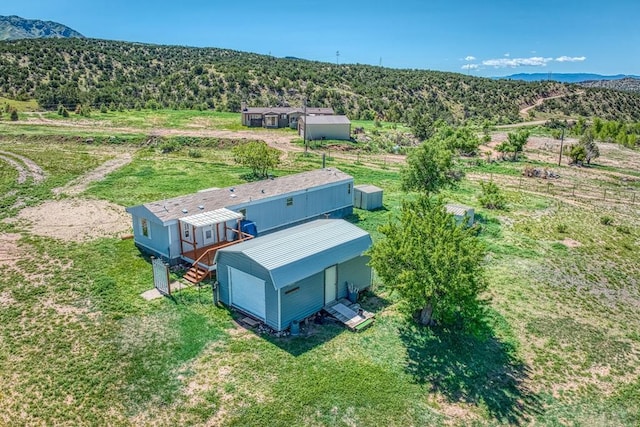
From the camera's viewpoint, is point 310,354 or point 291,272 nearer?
point 310,354

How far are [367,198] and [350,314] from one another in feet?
40.5

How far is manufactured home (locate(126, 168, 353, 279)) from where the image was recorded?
18953mm

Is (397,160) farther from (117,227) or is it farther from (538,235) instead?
(117,227)

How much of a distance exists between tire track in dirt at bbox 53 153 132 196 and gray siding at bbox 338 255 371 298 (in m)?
18.8

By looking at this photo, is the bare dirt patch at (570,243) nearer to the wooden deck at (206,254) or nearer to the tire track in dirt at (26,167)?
the wooden deck at (206,254)

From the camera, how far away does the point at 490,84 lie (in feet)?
305

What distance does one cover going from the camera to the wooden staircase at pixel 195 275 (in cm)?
1758

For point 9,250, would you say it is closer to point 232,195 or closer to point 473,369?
point 232,195

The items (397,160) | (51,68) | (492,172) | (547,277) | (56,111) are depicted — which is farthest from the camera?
(51,68)

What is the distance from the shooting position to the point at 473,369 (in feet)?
43.5

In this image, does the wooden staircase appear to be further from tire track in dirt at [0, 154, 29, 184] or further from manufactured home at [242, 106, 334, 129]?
manufactured home at [242, 106, 334, 129]

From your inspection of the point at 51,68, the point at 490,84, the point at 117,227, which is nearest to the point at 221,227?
the point at 117,227

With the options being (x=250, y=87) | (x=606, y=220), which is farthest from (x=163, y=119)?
(x=606, y=220)

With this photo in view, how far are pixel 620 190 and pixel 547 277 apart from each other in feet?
65.1
